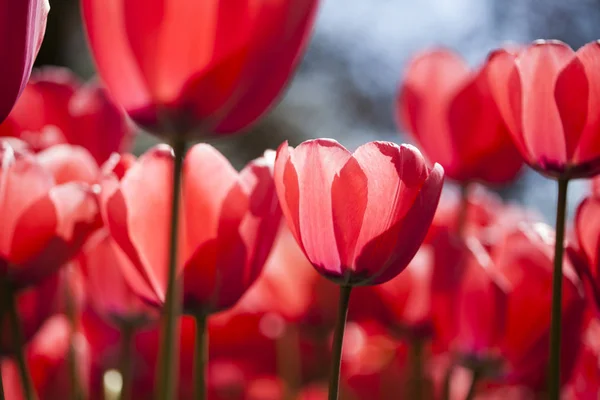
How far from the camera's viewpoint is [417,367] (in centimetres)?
48

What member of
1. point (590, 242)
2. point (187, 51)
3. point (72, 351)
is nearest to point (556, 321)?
point (590, 242)

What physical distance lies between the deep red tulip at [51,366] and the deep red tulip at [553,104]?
0.89 feet

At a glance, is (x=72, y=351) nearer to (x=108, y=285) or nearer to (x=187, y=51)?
(x=108, y=285)

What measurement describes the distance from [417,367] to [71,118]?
25cm

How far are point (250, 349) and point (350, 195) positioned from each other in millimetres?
308

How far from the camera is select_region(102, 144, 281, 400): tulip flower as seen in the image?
341 mm

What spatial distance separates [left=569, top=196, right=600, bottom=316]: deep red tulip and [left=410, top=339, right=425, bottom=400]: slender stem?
0.13 m

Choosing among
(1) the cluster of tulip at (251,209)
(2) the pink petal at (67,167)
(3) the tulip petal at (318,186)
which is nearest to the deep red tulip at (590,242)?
(1) the cluster of tulip at (251,209)

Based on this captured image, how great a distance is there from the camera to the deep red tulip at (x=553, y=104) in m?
0.34

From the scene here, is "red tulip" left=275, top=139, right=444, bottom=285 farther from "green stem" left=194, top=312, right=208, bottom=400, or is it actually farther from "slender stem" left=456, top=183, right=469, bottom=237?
"slender stem" left=456, top=183, right=469, bottom=237

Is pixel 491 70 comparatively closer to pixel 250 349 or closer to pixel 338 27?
pixel 250 349

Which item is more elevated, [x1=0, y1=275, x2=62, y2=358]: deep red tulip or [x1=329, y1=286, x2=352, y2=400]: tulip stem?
[x1=329, y1=286, x2=352, y2=400]: tulip stem

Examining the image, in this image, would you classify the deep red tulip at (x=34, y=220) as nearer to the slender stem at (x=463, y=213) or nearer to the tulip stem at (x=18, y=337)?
the tulip stem at (x=18, y=337)

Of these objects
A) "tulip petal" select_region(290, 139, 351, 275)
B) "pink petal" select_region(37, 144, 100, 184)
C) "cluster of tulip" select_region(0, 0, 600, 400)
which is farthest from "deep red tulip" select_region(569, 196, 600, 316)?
"pink petal" select_region(37, 144, 100, 184)
